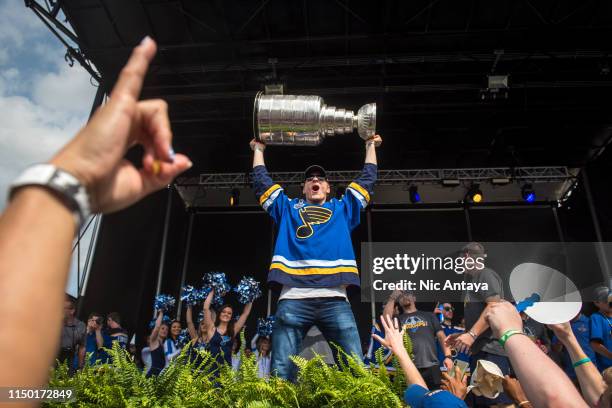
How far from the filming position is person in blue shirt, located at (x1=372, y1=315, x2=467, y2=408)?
1603 millimetres

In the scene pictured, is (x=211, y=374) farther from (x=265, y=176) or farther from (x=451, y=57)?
(x=451, y=57)

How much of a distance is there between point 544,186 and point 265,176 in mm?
11891

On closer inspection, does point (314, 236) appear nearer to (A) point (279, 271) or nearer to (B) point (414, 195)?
(A) point (279, 271)

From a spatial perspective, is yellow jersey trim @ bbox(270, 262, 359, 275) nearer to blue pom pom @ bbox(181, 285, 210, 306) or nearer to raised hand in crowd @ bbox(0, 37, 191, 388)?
raised hand in crowd @ bbox(0, 37, 191, 388)

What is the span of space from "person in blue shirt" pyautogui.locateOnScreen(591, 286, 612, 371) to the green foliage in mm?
4289

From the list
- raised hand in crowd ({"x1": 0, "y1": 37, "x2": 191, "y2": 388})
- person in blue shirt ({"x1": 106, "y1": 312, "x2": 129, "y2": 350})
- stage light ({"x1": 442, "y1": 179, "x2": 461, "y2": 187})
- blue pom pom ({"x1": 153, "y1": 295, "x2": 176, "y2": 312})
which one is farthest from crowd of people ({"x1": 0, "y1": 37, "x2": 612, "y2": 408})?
stage light ({"x1": 442, "y1": 179, "x2": 461, "y2": 187})

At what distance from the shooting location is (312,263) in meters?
3.41

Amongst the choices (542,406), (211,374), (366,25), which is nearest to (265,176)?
(211,374)

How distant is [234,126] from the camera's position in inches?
398
